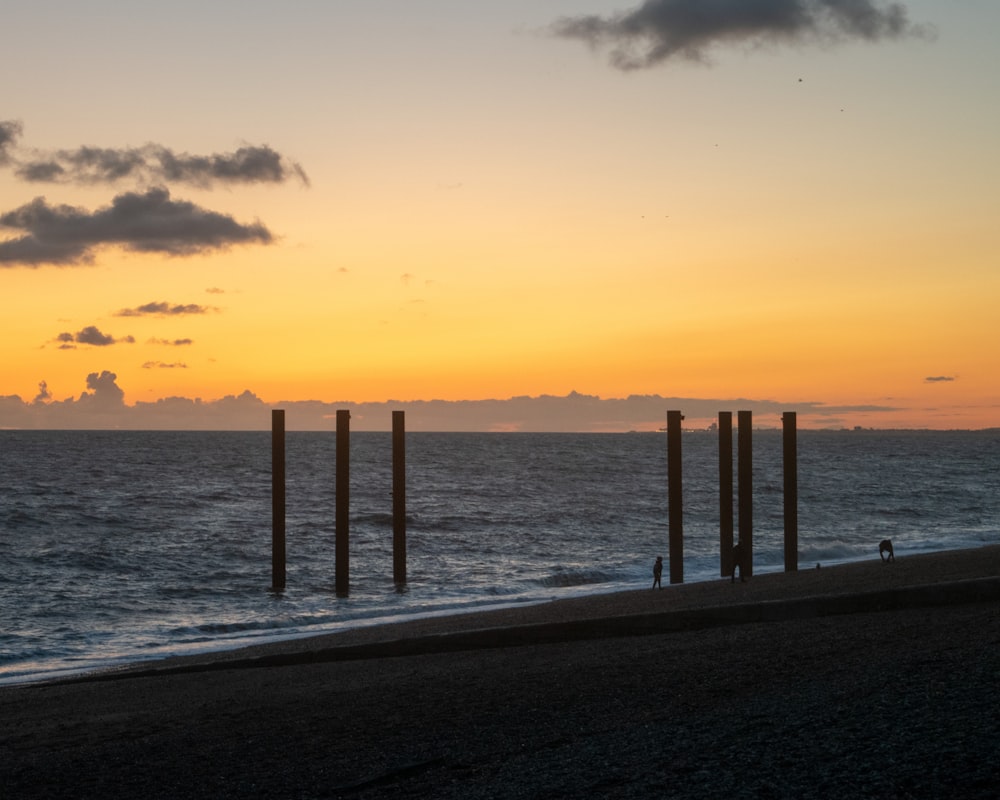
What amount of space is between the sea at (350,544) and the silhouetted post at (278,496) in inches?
23.1

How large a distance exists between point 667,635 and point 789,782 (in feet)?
18.7

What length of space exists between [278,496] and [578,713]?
15869 mm

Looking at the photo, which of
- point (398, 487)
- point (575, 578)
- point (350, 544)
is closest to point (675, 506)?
point (575, 578)

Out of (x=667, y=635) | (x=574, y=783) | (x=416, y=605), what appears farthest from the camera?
(x=416, y=605)

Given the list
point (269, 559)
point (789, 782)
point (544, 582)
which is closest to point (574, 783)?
point (789, 782)

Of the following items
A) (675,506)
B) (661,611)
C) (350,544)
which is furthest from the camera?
(350,544)

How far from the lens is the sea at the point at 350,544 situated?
2028 centimetres

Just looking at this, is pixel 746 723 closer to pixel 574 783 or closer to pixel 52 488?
pixel 574 783

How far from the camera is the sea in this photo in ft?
66.5

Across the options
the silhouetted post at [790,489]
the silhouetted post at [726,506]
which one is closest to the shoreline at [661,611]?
the silhouetted post at [726,506]

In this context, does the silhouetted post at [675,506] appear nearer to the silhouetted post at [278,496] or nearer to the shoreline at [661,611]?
the shoreline at [661,611]

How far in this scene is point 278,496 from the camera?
2247 cm

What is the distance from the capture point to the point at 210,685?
1120cm

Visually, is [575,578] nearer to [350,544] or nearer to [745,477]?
[745,477]
